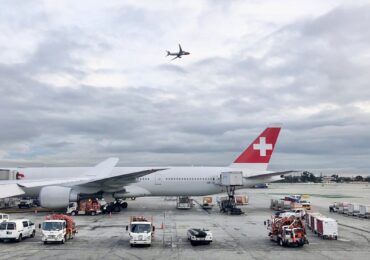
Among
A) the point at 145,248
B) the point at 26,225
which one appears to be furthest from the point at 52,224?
the point at 145,248

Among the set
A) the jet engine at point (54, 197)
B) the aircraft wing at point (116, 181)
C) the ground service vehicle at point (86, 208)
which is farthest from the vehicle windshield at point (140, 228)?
the ground service vehicle at point (86, 208)

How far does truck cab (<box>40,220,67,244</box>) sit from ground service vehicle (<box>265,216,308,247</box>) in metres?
13.9

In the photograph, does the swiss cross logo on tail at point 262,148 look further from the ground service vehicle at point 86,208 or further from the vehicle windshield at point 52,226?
the vehicle windshield at point 52,226

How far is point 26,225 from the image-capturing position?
27.1m

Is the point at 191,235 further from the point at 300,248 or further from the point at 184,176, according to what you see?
the point at 184,176

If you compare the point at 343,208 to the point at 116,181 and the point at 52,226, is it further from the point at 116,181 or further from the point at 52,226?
the point at 52,226

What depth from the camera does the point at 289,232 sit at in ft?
80.8

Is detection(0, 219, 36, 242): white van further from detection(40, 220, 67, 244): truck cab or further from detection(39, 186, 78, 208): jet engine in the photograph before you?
detection(39, 186, 78, 208): jet engine

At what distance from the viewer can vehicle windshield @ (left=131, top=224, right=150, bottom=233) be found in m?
24.8

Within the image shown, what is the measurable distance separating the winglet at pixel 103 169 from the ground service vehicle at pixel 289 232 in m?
25.8

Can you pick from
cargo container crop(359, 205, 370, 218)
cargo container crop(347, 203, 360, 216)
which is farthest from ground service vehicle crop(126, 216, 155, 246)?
cargo container crop(347, 203, 360, 216)

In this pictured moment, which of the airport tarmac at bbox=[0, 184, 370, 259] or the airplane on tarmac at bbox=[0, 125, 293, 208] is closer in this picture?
the airport tarmac at bbox=[0, 184, 370, 259]

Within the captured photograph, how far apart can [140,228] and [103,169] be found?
25636 millimetres

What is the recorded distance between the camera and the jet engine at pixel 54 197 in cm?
4156
